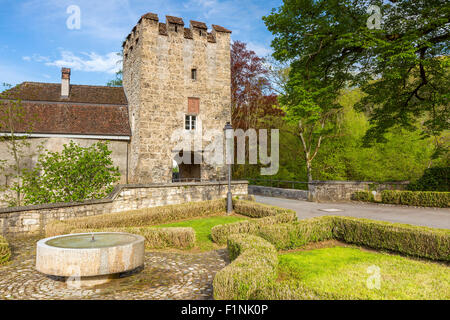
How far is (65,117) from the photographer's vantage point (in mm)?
20188

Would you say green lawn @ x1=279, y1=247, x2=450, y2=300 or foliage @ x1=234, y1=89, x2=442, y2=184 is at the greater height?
foliage @ x1=234, y1=89, x2=442, y2=184

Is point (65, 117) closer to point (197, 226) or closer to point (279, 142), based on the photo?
point (197, 226)

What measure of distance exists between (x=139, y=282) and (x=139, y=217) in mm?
5932

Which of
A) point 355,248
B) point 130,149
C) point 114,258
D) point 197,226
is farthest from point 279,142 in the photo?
point 114,258

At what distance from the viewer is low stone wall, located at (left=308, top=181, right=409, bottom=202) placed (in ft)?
64.7

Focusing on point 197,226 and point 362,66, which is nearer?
point 197,226

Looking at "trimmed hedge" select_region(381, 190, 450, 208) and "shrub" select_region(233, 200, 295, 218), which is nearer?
"shrub" select_region(233, 200, 295, 218)

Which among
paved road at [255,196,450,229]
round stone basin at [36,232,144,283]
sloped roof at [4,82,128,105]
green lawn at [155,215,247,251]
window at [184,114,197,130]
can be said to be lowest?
green lawn at [155,215,247,251]

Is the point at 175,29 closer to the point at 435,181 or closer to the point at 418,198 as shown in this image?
the point at 418,198

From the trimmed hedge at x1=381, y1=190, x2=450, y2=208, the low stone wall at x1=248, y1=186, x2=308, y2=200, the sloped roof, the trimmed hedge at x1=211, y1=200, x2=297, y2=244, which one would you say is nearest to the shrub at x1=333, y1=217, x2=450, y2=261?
the trimmed hedge at x1=211, y1=200, x2=297, y2=244

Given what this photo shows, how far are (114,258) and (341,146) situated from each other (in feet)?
77.5

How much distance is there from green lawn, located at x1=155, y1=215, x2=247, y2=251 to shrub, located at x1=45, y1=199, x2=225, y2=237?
454 mm

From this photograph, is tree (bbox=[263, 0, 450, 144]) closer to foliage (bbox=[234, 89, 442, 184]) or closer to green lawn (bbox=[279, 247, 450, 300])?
foliage (bbox=[234, 89, 442, 184])

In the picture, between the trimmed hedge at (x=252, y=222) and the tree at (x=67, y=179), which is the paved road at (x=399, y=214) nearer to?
the trimmed hedge at (x=252, y=222)
